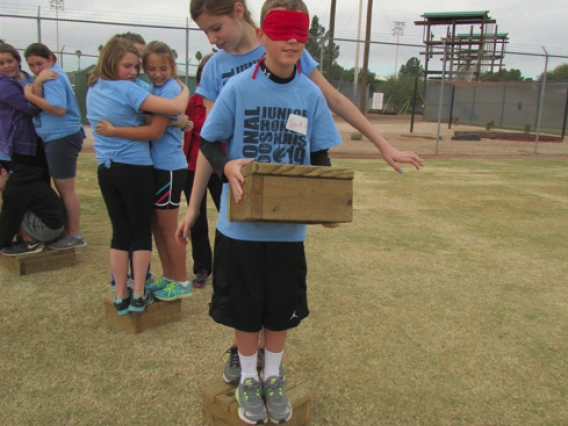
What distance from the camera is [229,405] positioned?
2.06 metres

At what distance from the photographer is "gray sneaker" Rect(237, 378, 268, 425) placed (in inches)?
79.1

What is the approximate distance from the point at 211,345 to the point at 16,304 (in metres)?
1.47

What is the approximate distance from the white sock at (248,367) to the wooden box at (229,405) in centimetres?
12

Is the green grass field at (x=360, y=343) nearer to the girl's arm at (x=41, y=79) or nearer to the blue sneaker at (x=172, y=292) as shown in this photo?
the blue sneaker at (x=172, y=292)

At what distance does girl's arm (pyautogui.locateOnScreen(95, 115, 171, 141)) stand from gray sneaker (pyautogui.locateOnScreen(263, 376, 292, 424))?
161 centimetres

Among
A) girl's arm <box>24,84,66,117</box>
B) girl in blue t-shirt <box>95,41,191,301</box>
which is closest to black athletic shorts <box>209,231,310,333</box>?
girl in blue t-shirt <box>95,41,191,301</box>

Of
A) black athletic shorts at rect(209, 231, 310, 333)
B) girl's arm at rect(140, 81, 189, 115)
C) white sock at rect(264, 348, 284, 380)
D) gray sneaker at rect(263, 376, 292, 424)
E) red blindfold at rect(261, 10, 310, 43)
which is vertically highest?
red blindfold at rect(261, 10, 310, 43)

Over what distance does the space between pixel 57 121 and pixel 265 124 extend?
2686 millimetres

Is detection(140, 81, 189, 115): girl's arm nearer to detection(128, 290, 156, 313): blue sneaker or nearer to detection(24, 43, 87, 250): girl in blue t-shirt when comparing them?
detection(128, 290, 156, 313): blue sneaker

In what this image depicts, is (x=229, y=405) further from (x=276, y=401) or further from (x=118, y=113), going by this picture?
(x=118, y=113)

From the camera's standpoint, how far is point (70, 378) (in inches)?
96.9

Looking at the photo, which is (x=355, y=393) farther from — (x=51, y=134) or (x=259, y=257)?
(x=51, y=134)

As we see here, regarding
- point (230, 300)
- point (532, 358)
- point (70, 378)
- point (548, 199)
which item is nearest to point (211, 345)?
point (70, 378)

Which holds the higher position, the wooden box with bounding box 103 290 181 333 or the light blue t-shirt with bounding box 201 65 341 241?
the light blue t-shirt with bounding box 201 65 341 241
